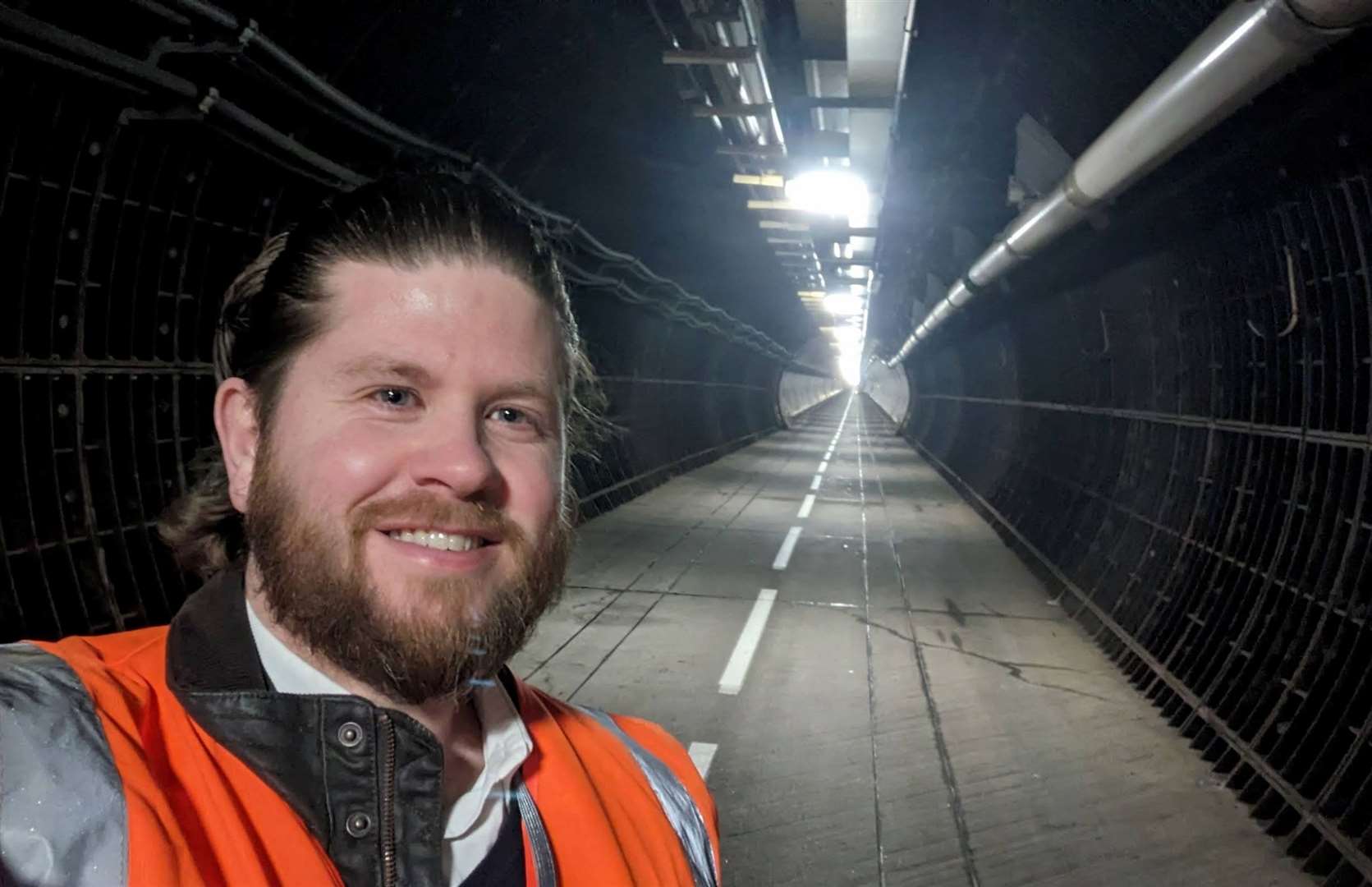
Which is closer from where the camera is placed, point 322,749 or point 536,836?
point 322,749

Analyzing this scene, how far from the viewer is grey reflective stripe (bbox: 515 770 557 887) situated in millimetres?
1521

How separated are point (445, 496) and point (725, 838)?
11.7ft

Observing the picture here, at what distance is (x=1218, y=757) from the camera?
217 inches

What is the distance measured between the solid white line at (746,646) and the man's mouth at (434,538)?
209 inches

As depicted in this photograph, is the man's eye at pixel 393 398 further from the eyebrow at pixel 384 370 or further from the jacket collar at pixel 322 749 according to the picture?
the jacket collar at pixel 322 749

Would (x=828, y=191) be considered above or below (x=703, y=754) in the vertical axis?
above

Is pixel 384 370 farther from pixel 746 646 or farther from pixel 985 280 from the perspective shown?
pixel 985 280

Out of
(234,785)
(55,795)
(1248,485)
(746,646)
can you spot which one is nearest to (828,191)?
(746,646)

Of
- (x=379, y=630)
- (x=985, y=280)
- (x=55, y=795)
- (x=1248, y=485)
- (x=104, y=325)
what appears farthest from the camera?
(x=985, y=280)

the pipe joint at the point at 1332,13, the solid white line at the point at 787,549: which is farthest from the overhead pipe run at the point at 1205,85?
the solid white line at the point at 787,549

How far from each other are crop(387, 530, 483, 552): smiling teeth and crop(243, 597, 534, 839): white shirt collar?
27 centimetres

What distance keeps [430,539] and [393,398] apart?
0.86ft

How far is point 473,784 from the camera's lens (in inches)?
66.3

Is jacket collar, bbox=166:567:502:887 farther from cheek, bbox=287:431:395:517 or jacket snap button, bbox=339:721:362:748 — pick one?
cheek, bbox=287:431:395:517
